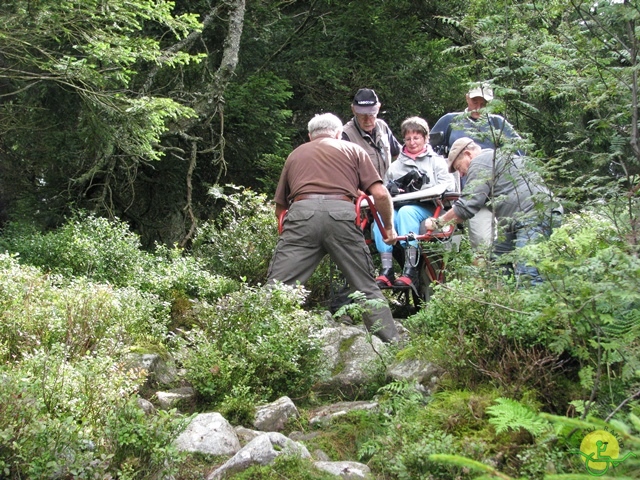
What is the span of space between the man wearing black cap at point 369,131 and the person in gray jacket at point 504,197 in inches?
51.4

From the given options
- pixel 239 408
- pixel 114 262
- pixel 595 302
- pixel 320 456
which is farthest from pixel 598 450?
pixel 114 262

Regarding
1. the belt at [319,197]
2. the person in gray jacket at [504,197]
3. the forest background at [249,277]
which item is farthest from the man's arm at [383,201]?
the forest background at [249,277]

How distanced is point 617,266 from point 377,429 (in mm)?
1765

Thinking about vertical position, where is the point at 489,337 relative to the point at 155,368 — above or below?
above

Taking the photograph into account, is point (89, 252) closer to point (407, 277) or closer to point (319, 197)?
point (319, 197)

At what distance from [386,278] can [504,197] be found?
130 inches

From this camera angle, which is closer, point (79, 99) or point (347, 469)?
point (347, 469)

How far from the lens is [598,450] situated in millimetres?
3324

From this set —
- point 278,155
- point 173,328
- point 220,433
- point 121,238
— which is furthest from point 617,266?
point 278,155

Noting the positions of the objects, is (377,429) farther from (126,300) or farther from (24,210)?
(24,210)

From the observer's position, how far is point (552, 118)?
46.2ft

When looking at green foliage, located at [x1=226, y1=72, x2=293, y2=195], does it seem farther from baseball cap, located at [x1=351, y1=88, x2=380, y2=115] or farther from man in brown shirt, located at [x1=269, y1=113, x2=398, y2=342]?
man in brown shirt, located at [x1=269, y1=113, x2=398, y2=342]

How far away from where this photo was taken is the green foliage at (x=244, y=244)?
921 cm

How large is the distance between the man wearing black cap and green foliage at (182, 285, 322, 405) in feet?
10.5
